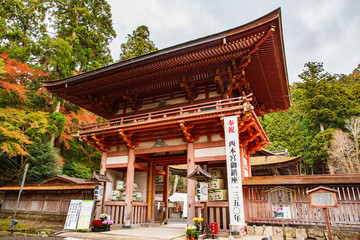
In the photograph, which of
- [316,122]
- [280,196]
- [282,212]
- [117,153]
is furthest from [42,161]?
[316,122]

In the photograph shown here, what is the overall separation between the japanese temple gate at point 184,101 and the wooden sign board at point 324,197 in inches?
104

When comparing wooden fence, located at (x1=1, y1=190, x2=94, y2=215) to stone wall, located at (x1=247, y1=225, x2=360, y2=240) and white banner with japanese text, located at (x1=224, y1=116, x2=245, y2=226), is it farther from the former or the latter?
stone wall, located at (x1=247, y1=225, x2=360, y2=240)

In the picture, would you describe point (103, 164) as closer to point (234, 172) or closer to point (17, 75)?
point (234, 172)

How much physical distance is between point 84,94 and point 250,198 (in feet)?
32.5

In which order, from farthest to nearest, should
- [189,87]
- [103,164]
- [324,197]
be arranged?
[103,164], [189,87], [324,197]

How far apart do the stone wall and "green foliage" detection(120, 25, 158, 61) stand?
71.9 feet

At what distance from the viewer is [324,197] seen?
6180 mm

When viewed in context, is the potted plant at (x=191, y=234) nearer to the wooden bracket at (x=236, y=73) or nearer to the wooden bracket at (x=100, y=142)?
the wooden bracket at (x=236, y=73)

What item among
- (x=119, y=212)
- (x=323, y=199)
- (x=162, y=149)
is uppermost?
(x=162, y=149)

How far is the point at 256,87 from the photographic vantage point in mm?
11148

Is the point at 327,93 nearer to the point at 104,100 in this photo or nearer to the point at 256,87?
the point at 256,87

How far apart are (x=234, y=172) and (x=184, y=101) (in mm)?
4396

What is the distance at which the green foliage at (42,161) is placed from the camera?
59.8ft

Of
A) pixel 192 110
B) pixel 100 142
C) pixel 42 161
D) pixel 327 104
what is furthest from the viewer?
pixel 327 104
